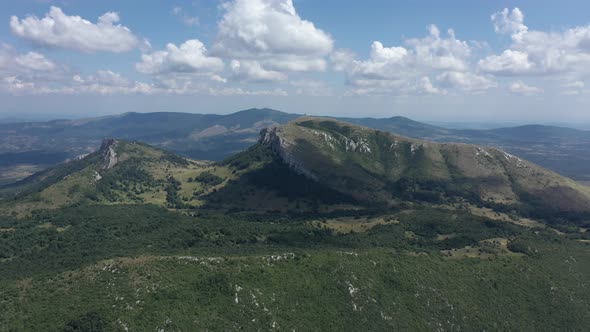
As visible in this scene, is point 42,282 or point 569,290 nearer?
point 42,282

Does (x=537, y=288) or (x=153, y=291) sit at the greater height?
(x=153, y=291)

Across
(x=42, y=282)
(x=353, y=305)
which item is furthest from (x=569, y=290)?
(x=42, y=282)

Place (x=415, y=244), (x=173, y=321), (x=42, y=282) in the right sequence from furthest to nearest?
(x=415, y=244) < (x=42, y=282) < (x=173, y=321)

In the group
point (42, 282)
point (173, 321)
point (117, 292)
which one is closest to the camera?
point (173, 321)

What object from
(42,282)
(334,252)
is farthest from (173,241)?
(334,252)

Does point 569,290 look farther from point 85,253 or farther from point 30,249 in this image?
point 30,249

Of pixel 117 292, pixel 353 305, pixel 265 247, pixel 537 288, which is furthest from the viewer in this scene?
pixel 265 247

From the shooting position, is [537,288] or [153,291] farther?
[537,288]

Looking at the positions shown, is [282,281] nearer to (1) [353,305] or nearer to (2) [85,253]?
(1) [353,305]

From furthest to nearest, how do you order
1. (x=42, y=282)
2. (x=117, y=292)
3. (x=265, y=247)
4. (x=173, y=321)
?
1. (x=265, y=247)
2. (x=42, y=282)
3. (x=117, y=292)
4. (x=173, y=321)
